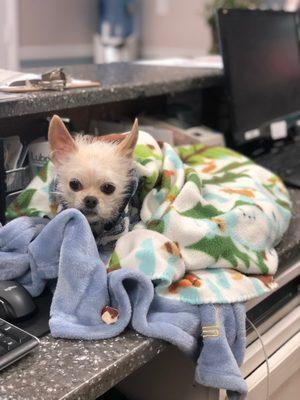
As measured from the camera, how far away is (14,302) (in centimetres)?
68

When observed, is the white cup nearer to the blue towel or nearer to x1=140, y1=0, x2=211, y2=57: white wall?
the blue towel

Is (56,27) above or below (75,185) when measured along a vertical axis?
above

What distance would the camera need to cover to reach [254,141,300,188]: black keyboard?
1.29 metres

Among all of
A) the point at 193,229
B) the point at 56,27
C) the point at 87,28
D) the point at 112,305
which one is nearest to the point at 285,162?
the point at 193,229

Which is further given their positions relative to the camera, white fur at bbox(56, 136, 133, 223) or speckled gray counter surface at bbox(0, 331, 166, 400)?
white fur at bbox(56, 136, 133, 223)

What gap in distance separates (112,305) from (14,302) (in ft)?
0.43

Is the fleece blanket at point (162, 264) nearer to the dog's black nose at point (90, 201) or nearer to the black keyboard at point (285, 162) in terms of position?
the dog's black nose at point (90, 201)

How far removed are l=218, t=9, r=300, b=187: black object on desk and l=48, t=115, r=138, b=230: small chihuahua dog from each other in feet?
1.92

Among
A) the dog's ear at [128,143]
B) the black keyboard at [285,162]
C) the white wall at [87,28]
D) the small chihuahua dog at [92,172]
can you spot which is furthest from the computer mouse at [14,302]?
the white wall at [87,28]

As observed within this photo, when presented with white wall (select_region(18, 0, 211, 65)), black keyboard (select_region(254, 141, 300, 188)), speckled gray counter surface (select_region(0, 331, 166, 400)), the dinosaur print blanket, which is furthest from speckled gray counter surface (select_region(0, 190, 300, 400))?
white wall (select_region(18, 0, 211, 65))

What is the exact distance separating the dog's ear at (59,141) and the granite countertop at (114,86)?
151 millimetres

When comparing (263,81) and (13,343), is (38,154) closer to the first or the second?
(13,343)

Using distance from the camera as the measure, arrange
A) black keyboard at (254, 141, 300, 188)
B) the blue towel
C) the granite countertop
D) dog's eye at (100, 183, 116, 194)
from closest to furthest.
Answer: the blue towel → dog's eye at (100, 183, 116, 194) → the granite countertop → black keyboard at (254, 141, 300, 188)

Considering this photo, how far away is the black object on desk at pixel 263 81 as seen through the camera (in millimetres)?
1298
